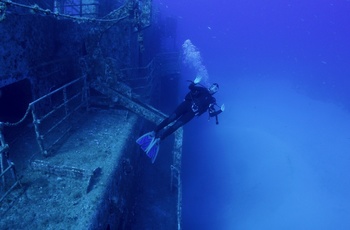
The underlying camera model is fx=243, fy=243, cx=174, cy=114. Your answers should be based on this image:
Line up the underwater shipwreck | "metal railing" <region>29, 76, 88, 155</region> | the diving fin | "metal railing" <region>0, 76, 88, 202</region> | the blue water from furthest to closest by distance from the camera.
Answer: the blue water < the diving fin < "metal railing" <region>29, 76, 88, 155</region> < "metal railing" <region>0, 76, 88, 202</region> < the underwater shipwreck

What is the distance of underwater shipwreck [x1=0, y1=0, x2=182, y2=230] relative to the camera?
3.40 m

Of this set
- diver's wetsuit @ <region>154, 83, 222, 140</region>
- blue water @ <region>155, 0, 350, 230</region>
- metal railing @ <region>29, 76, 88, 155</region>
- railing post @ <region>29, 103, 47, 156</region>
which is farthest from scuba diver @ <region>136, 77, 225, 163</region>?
blue water @ <region>155, 0, 350, 230</region>

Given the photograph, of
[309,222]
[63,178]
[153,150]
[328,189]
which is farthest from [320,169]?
[63,178]

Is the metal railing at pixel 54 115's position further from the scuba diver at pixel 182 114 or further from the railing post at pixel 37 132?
the scuba diver at pixel 182 114

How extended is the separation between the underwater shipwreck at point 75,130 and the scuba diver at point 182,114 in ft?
1.26

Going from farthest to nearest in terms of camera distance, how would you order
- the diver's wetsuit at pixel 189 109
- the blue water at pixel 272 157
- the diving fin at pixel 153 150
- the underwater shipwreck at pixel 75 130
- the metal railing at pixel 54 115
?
1. the blue water at pixel 272 157
2. the diver's wetsuit at pixel 189 109
3. the diving fin at pixel 153 150
4. the metal railing at pixel 54 115
5. the underwater shipwreck at pixel 75 130

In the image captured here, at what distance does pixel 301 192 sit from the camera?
45.7 feet

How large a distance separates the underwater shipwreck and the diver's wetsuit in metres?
0.41

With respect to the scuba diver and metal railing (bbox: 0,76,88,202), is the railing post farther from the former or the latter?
the scuba diver

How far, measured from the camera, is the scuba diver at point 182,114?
612 centimetres

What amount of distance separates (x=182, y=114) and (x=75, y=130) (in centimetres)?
271

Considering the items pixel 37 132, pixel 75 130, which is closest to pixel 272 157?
pixel 75 130

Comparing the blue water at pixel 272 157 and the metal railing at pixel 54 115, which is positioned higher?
the metal railing at pixel 54 115

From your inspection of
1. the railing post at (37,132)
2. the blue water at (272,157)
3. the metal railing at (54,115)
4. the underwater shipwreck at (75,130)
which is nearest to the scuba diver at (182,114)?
the underwater shipwreck at (75,130)
